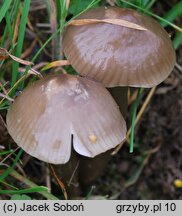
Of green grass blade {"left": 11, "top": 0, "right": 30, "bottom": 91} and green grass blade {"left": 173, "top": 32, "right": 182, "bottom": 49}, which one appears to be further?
green grass blade {"left": 173, "top": 32, "right": 182, "bottom": 49}

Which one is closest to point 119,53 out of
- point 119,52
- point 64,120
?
point 119,52

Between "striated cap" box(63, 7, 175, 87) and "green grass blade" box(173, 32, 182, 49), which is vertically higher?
"striated cap" box(63, 7, 175, 87)

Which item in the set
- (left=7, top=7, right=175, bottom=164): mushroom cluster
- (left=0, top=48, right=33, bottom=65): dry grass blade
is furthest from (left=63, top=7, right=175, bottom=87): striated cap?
(left=0, top=48, right=33, bottom=65): dry grass blade

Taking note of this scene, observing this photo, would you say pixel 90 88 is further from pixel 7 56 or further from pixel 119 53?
pixel 7 56

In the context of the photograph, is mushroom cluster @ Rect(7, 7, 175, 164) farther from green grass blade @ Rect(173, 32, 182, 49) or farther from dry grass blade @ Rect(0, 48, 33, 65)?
green grass blade @ Rect(173, 32, 182, 49)

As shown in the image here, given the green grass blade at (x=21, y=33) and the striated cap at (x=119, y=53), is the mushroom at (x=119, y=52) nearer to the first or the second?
the striated cap at (x=119, y=53)

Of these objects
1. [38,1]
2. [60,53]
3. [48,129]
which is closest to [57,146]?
[48,129]

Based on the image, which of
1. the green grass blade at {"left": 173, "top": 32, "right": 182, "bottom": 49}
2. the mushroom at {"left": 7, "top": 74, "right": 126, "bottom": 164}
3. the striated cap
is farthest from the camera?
the green grass blade at {"left": 173, "top": 32, "right": 182, "bottom": 49}

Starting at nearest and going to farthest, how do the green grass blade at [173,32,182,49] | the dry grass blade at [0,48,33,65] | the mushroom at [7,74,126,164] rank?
the mushroom at [7,74,126,164] → the dry grass blade at [0,48,33,65] → the green grass blade at [173,32,182,49]
